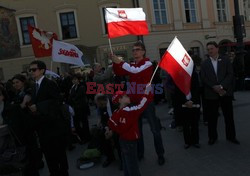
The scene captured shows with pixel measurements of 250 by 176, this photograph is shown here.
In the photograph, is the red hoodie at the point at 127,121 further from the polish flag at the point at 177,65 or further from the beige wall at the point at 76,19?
the beige wall at the point at 76,19

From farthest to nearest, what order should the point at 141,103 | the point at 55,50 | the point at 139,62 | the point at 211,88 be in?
the point at 55,50 → the point at 211,88 → the point at 139,62 → the point at 141,103

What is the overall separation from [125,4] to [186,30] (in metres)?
5.13

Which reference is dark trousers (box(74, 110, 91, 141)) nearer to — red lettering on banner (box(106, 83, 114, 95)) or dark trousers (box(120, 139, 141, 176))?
red lettering on banner (box(106, 83, 114, 95))

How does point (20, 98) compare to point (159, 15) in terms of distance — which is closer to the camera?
point (20, 98)

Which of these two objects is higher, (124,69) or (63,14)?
(63,14)

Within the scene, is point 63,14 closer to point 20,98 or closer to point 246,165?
point 20,98

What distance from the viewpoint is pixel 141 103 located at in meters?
4.01

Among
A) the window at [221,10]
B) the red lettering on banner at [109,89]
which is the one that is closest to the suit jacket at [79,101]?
the red lettering on banner at [109,89]

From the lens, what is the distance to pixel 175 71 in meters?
4.47

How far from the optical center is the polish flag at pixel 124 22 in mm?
5020

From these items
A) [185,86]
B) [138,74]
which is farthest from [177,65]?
[138,74]

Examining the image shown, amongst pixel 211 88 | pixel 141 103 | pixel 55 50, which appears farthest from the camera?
pixel 55 50

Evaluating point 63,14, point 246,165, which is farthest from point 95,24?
point 246,165

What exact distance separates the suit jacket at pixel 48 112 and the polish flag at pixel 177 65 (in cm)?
154
